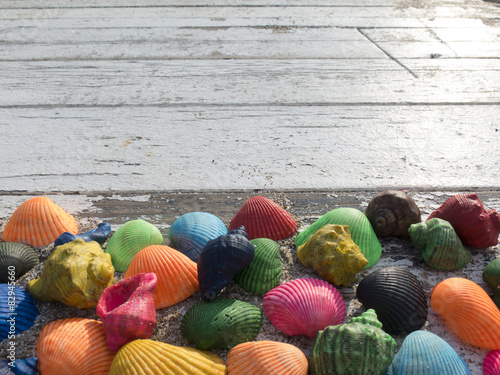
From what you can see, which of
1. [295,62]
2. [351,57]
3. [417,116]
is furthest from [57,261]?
[351,57]

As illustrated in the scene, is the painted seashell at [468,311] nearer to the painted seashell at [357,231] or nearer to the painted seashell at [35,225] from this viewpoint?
the painted seashell at [357,231]

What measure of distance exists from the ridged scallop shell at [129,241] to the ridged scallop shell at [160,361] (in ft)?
1.37

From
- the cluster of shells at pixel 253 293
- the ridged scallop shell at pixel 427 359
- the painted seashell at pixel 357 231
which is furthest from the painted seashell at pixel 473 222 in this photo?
the ridged scallop shell at pixel 427 359

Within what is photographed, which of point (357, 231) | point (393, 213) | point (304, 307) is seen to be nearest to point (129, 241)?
point (304, 307)

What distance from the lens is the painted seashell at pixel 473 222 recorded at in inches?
58.9

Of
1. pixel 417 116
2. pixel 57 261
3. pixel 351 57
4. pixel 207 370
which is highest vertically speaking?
pixel 351 57

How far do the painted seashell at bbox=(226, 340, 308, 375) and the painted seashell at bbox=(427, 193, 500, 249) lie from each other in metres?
0.75

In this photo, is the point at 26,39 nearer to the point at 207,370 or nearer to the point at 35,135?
the point at 35,135

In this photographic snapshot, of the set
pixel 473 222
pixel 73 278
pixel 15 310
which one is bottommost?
pixel 15 310

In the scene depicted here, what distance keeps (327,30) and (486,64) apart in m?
1.12

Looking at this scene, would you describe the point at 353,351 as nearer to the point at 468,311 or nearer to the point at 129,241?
the point at 468,311

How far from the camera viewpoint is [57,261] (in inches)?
50.3

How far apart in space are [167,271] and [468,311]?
84 centimetres

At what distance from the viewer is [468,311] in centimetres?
121
